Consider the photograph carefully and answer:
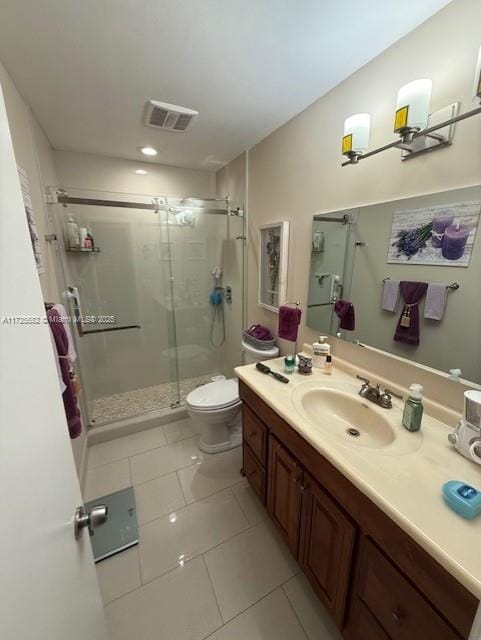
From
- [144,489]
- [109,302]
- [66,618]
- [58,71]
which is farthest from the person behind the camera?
Result: [109,302]

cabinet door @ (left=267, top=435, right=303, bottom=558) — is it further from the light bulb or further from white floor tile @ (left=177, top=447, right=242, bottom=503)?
the light bulb

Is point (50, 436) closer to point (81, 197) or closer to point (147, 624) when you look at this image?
point (147, 624)

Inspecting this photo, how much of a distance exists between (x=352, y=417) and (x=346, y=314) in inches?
21.1

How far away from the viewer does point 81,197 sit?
2172mm

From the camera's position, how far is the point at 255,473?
152 cm

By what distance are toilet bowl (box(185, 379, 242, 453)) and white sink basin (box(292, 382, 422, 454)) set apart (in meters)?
0.75

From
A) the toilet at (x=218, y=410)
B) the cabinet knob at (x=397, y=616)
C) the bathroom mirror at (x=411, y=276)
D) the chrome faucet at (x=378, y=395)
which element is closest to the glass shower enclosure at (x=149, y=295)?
the toilet at (x=218, y=410)

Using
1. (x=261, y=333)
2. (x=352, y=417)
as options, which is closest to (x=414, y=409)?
(x=352, y=417)

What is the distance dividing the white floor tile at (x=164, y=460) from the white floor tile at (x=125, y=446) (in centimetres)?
8

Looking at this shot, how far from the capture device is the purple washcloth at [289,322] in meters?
1.67

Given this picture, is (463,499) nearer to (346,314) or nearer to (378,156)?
(346,314)

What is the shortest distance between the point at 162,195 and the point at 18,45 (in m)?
1.50

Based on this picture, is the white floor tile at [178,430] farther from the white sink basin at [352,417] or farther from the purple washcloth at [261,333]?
the white sink basin at [352,417]

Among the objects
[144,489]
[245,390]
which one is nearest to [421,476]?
[245,390]
